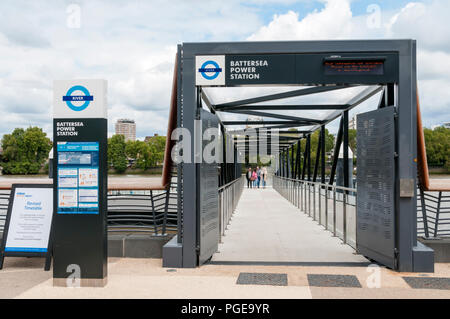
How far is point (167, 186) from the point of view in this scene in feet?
20.3

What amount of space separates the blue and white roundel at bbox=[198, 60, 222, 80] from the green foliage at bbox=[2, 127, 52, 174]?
57985 millimetres

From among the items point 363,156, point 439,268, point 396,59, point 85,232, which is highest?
point 396,59

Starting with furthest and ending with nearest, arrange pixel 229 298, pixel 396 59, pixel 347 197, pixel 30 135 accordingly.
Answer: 1. pixel 30 135
2. pixel 347 197
3. pixel 396 59
4. pixel 229 298

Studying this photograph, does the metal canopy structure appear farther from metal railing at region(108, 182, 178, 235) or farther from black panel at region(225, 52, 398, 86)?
metal railing at region(108, 182, 178, 235)

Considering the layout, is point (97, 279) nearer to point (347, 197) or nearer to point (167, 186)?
point (167, 186)

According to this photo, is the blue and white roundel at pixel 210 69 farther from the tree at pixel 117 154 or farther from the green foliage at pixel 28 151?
the tree at pixel 117 154

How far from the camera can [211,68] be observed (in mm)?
5695

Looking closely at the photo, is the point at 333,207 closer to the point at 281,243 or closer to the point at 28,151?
the point at 281,243

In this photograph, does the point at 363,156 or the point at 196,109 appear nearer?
the point at 196,109

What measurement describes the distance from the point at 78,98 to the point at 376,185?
12.8 feet

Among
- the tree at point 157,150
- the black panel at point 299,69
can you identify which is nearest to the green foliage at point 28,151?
the tree at point 157,150
